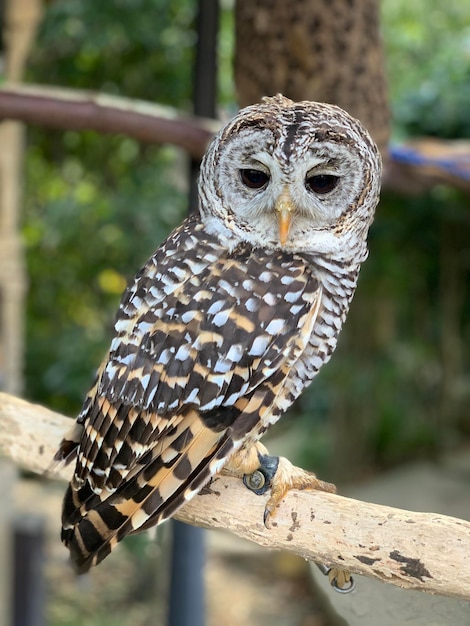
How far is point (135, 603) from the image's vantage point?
3.85 m

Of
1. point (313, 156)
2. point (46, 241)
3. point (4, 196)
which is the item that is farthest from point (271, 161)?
point (46, 241)

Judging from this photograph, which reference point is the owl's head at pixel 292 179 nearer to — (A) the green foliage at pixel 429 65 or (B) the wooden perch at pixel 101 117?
(B) the wooden perch at pixel 101 117

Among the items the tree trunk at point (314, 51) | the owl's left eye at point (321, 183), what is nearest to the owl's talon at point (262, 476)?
the owl's left eye at point (321, 183)

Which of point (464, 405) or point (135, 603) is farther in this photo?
point (464, 405)

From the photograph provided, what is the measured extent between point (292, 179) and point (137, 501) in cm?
56

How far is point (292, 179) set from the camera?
1.15 meters

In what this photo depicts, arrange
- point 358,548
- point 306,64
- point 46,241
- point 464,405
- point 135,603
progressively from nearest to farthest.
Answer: point 358,548 < point 306,64 < point 46,241 < point 135,603 < point 464,405

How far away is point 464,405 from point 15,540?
385 cm

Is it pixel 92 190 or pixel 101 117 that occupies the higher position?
pixel 101 117

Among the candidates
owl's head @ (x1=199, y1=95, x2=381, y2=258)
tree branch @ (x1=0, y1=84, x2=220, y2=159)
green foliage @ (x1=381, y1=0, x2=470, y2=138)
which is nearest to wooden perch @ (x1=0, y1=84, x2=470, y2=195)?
tree branch @ (x1=0, y1=84, x2=220, y2=159)

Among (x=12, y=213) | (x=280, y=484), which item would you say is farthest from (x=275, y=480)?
(x=12, y=213)

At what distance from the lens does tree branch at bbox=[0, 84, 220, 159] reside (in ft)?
6.25

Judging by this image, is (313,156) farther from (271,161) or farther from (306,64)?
(306,64)

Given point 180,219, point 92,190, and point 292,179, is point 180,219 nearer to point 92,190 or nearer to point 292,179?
point 92,190
